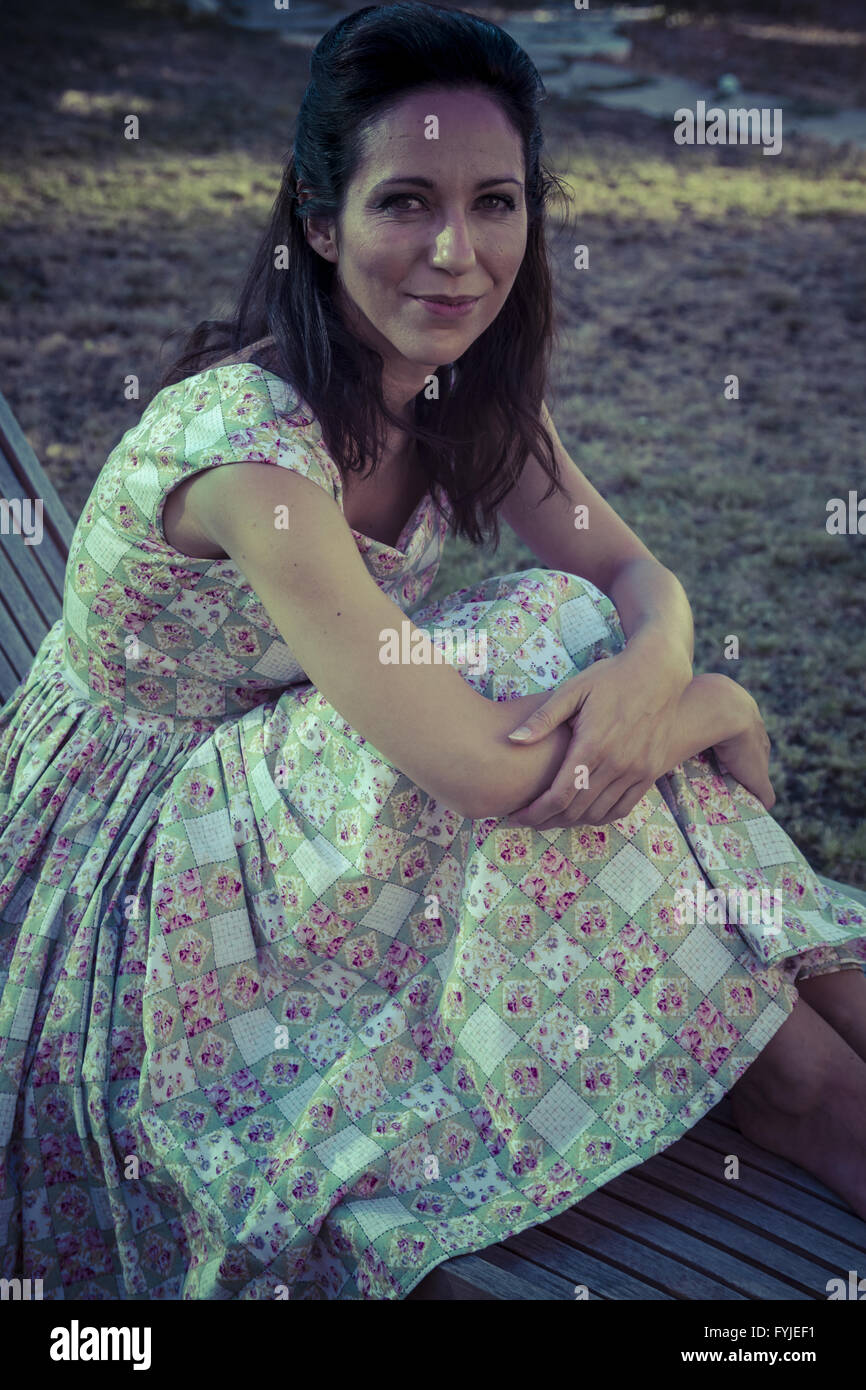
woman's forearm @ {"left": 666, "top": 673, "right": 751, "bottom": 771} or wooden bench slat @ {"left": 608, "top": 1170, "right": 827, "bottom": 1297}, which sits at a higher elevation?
woman's forearm @ {"left": 666, "top": 673, "right": 751, "bottom": 771}

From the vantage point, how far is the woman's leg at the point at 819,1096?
5.51ft

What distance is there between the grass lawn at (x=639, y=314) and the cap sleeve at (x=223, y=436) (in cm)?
45

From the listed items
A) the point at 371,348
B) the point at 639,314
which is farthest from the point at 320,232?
the point at 639,314

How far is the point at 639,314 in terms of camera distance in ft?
18.8

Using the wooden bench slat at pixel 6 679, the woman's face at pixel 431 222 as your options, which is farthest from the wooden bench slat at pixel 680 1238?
the wooden bench slat at pixel 6 679

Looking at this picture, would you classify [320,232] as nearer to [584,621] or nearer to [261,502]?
[261,502]

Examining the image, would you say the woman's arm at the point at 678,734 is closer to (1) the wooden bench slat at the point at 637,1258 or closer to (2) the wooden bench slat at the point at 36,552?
(1) the wooden bench slat at the point at 637,1258

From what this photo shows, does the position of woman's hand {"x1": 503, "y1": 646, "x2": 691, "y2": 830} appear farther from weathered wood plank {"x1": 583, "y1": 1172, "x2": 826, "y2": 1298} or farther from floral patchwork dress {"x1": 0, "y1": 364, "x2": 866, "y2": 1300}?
weathered wood plank {"x1": 583, "y1": 1172, "x2": 826, "y2": 1298}

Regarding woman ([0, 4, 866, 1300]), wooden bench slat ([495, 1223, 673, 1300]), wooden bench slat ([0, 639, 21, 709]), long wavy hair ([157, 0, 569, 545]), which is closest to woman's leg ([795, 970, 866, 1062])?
woman ([0, 4, 866, 1300])

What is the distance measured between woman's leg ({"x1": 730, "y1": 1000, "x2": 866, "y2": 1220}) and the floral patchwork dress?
0.14ft

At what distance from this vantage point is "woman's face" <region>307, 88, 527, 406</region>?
1.66 metres

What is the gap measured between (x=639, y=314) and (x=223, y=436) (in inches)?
174

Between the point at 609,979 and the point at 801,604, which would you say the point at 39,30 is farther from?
the point at 609,979

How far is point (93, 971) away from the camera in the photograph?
5.73ft
